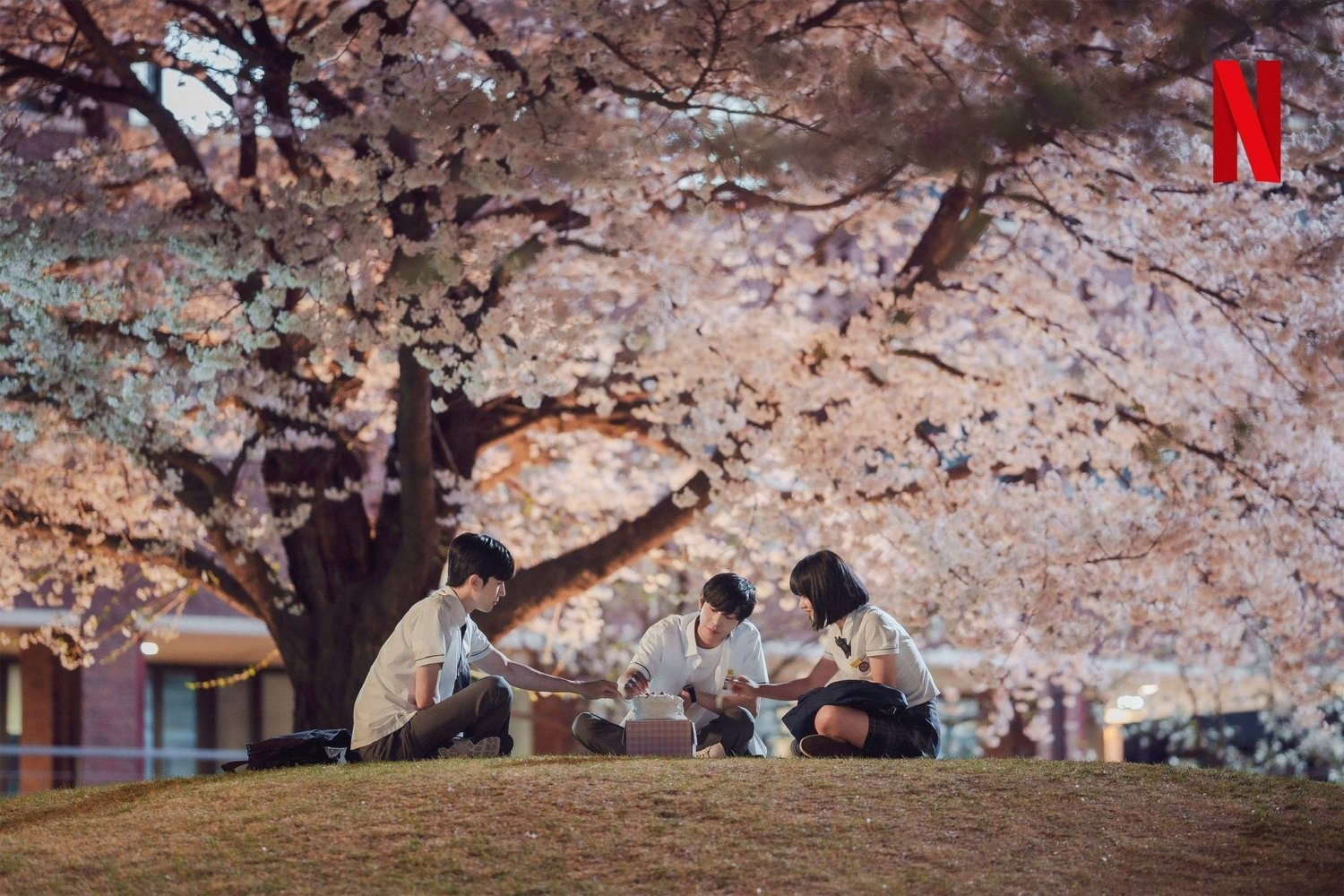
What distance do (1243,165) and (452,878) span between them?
7453 millimetres

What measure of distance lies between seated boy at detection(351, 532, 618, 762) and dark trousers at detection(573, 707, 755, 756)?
0.87 feet

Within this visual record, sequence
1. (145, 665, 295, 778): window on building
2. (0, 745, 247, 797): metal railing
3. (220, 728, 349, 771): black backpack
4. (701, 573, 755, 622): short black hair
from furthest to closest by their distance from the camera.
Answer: (145, 665, 295, 778): window on building → (0, 745, 247, 797): metal railing → (220, 728, 349, 771): black backpack → (701, 573, 755, 622): short black hair

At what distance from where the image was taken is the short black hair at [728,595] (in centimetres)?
753

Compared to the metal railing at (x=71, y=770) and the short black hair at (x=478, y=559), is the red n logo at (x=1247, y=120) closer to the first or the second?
the short black hair at (x=478, y=559)

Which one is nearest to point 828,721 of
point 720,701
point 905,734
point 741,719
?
point 905,734

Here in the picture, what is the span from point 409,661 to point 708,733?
165cm

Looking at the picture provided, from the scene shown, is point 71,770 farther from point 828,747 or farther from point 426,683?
point 828,747

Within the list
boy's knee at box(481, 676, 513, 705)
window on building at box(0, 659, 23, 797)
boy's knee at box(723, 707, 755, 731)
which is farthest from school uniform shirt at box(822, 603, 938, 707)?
window on building at box(0, 659, 23, 797)

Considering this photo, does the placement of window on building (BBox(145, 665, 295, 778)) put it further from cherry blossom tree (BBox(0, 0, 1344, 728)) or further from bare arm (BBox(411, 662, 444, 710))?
bare arm (BBox(411, 662, 444, 710))

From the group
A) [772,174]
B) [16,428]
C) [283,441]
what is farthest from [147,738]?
[772,174]

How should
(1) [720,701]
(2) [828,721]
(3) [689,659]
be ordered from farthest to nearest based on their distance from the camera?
(1) [720,701], (3) [689,659], (2) [828,721]

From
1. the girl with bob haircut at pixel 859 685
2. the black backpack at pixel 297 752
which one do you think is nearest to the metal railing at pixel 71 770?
the black backpack at pixel 297 752

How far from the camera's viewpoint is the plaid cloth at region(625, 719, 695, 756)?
7.42 m

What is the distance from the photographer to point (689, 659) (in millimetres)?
7797
